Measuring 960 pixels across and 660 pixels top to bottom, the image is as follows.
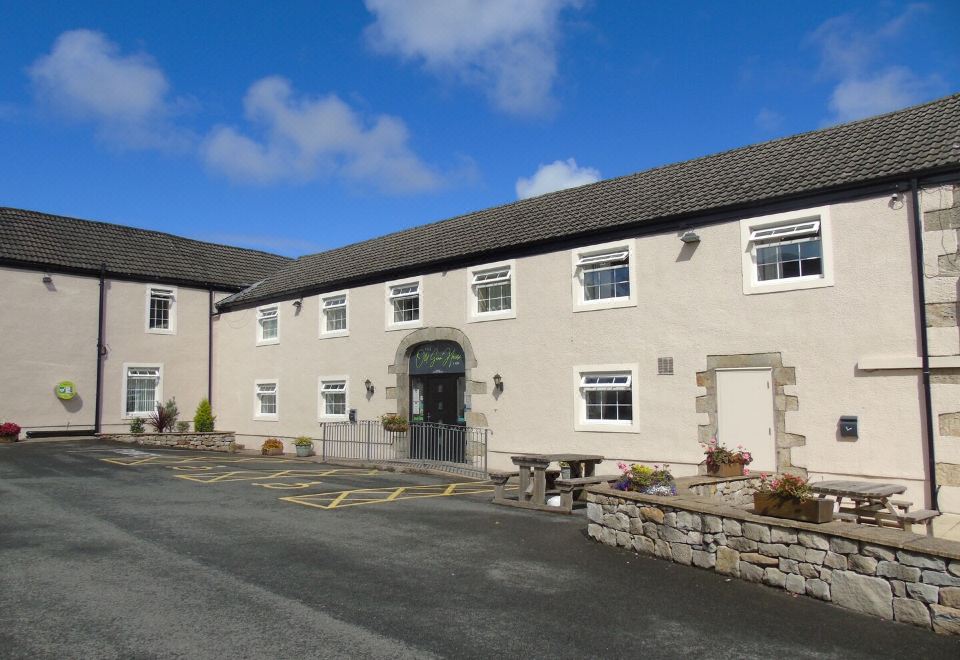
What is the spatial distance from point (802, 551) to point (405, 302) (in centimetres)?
1401

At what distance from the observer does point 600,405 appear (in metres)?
14.8

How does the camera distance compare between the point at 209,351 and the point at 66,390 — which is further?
the point at 209,351

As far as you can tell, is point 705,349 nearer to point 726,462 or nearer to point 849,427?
point 726,462

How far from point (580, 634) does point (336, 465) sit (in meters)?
13.6

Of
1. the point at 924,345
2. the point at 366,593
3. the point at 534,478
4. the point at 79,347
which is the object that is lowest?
the point at 366,593

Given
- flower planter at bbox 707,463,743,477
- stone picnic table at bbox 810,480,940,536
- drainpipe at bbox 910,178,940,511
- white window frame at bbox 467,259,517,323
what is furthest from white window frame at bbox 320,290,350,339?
stone picnic table at bbox 810,480,940,536

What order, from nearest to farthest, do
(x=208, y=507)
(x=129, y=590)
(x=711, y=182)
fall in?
1. (x=129, y=590)
2. (x=208, y=507)
3. (x=711, y=182)

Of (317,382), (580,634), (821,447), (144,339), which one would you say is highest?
(144,339)

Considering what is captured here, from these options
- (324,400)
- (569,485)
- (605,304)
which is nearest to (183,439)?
(324,400)

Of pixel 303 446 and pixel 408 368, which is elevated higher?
pixel 408 368

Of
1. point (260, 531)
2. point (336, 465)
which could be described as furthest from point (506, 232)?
point (260, 531)

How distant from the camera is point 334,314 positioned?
2155 cm

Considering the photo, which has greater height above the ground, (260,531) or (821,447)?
(821,447)

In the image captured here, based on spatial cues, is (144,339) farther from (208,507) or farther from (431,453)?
(208,507)
